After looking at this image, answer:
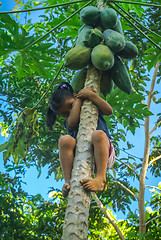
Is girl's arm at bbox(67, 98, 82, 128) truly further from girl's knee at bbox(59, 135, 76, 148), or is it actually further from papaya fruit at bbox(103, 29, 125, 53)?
papaya fruit at bbox(103, 29, 125, 53)

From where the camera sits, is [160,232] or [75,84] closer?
[75,84]

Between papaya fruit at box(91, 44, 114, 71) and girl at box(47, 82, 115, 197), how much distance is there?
19 cm

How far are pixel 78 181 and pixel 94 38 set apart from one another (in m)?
1.07

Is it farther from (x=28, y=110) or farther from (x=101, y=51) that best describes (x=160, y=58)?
(x=28, y=110)

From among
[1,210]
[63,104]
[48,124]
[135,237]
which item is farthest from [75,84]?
[1,210]

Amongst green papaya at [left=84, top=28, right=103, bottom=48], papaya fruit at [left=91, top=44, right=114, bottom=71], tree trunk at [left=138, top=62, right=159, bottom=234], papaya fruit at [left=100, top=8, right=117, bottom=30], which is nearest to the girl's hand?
papaya fruit at [left=91, top=44, right=114, bottom=71]

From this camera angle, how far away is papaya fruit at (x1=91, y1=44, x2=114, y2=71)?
73.9 inches

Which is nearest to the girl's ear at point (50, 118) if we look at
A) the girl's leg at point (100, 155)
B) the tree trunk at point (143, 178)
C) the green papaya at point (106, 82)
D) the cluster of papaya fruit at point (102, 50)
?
the cluster of papaya fruit at point (102, 50)

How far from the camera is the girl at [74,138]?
158cm

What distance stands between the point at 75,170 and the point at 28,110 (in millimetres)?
1182

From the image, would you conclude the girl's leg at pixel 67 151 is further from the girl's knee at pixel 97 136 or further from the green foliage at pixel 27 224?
the green foliage at pixel 27 224

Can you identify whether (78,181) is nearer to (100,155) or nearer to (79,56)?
(100,155)

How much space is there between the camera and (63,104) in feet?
7.00

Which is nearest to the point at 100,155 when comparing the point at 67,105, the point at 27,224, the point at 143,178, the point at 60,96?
the point at 67,105
